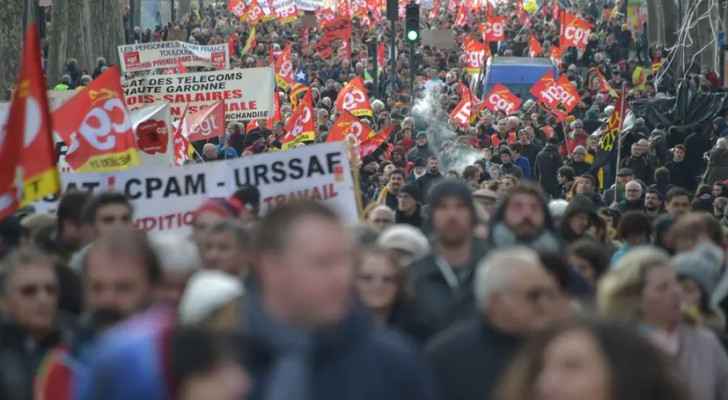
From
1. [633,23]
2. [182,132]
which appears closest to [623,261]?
[182,132]

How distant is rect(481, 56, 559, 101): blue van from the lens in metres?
35.9

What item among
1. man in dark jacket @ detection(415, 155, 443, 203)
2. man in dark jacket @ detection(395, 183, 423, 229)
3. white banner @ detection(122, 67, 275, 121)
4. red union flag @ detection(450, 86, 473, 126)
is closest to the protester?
man in dark jacket @ detection(395, 183, 423, 229)

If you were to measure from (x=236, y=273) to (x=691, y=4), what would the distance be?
24.9m

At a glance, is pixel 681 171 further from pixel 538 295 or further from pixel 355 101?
pixel 538 295

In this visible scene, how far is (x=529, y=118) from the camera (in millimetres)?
28781

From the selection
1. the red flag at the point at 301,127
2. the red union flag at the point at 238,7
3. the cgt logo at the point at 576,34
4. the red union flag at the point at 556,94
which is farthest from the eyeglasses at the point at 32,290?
the red union flag at the point at 238,7

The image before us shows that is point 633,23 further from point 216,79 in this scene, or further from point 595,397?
point 595,397

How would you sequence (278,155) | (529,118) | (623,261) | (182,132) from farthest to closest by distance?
(529,118) < (182,132) < (278,155) < (623,261)

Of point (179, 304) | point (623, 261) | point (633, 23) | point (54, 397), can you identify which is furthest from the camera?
point (633, 23)

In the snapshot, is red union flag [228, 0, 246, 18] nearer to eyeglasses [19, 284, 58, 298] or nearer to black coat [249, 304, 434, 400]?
eyeglasses [19, 284, 58, 298]

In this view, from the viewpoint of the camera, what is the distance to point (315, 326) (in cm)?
406

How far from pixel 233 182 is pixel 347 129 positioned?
9.17 m

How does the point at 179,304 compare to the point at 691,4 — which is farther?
the point at 691,4

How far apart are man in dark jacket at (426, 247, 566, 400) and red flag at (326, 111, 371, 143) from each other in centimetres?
1509
